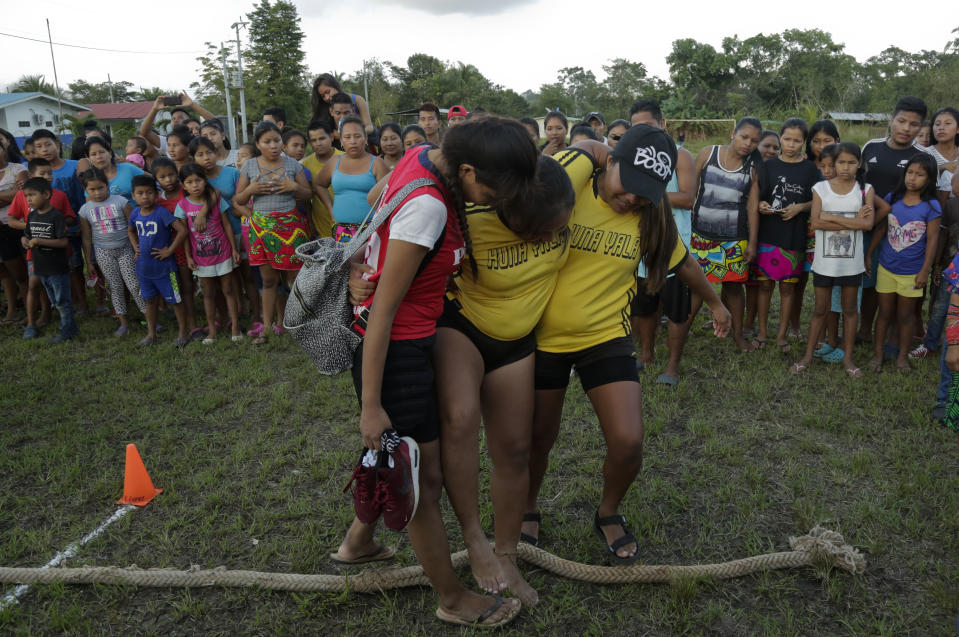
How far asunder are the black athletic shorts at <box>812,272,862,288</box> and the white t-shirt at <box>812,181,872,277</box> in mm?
26

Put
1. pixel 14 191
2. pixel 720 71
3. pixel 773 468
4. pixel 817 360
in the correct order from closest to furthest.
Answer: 1. pixel 773 468
2. pixel 817 360
3. pixel 14 191
4. pixel 720 71

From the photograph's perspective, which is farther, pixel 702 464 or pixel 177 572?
pixel 702 464

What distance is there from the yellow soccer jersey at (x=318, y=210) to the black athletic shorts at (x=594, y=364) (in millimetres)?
4065

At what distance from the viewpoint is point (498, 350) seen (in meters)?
2.48

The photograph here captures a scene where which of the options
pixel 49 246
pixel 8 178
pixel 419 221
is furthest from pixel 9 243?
pixel 419 221

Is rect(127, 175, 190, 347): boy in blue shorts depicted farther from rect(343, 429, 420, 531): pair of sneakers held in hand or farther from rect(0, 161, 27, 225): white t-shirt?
rect(343, 429, 420, 531): pair of sneakers held in hand

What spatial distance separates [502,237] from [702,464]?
217 cm

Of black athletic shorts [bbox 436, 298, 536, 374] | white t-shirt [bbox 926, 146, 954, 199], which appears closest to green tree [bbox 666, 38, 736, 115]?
white t-shirt [bbox 926, 146, 954, 199]

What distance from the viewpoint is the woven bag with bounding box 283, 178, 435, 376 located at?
2.17 metres

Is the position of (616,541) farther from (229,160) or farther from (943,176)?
(229,160)

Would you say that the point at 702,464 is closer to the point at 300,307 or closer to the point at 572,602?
the point at 572,602

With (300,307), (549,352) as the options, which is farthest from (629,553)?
(300,307)

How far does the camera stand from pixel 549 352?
2.65 meters

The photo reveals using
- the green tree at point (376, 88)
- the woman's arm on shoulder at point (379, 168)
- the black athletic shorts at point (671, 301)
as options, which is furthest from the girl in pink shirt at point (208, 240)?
the green tree at point (376, 88)
